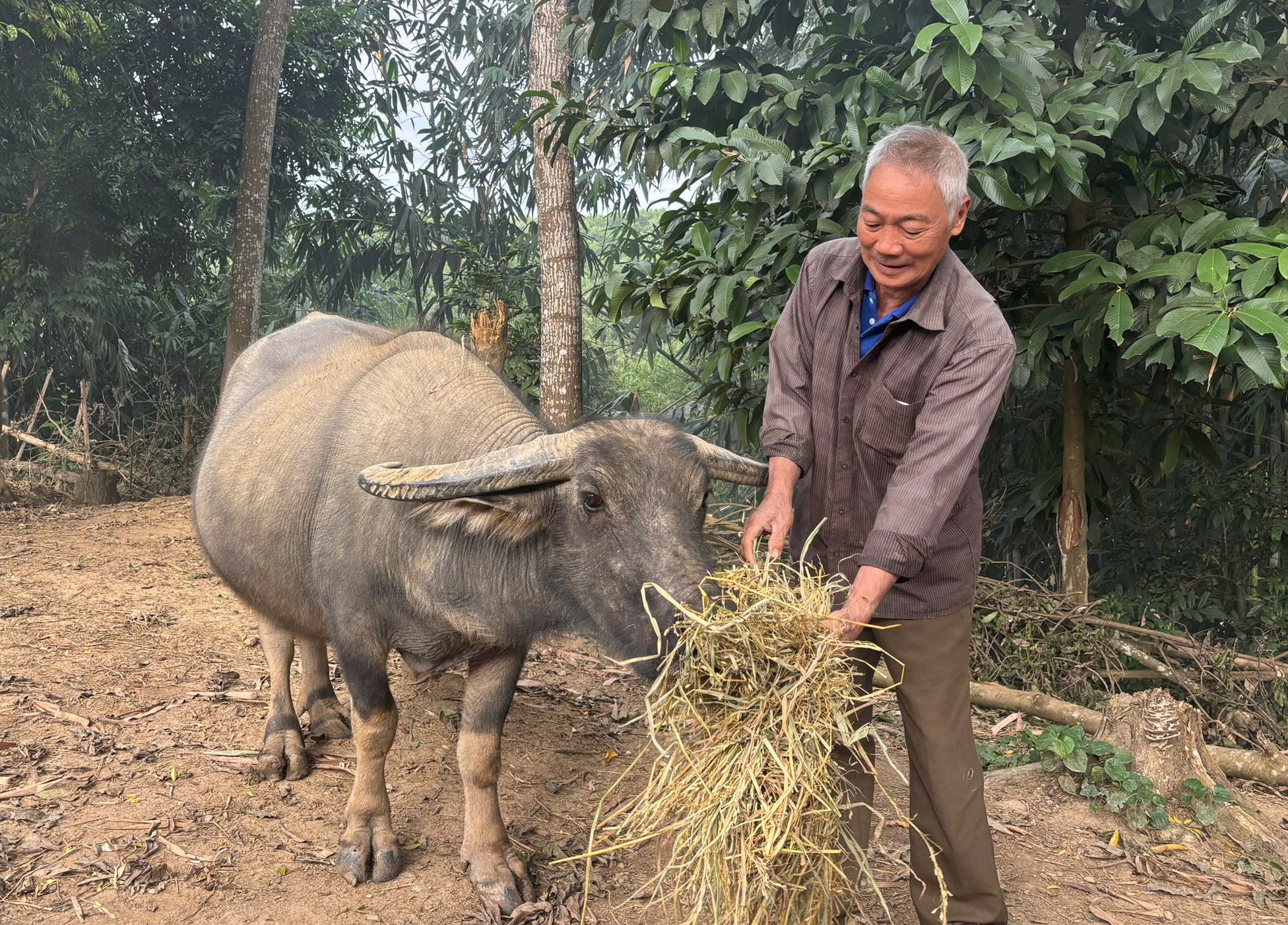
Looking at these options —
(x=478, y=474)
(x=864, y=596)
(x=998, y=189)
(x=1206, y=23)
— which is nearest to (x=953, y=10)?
(x=998, y=189)

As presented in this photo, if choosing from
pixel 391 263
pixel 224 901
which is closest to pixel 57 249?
pixel 391 263

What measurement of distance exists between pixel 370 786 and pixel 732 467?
1.64 meters

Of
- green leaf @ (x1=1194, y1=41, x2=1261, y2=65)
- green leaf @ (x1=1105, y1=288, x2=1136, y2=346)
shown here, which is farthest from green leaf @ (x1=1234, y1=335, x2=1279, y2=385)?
green leaf @ (x1=1194, y1=41, x2=1261, y2=65)

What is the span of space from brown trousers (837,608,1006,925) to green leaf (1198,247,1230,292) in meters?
1.38

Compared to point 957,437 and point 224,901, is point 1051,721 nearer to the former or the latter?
point 957,437

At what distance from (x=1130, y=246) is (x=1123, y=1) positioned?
0.94 meters

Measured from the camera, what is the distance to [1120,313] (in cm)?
316

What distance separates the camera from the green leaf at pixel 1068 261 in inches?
132

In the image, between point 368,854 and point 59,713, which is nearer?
point 368,854

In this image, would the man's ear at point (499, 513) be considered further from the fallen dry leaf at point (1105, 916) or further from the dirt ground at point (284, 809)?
the fallen dry leaf at point (1105, 916)

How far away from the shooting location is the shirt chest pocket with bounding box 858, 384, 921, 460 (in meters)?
2.36

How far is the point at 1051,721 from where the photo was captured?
13.8ft

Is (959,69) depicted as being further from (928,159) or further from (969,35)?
(928,159)

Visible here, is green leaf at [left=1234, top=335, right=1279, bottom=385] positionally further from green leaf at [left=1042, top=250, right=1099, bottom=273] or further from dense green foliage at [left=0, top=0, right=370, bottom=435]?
dense green foliage at [left=0, top=0, right=370, bottom=435]
